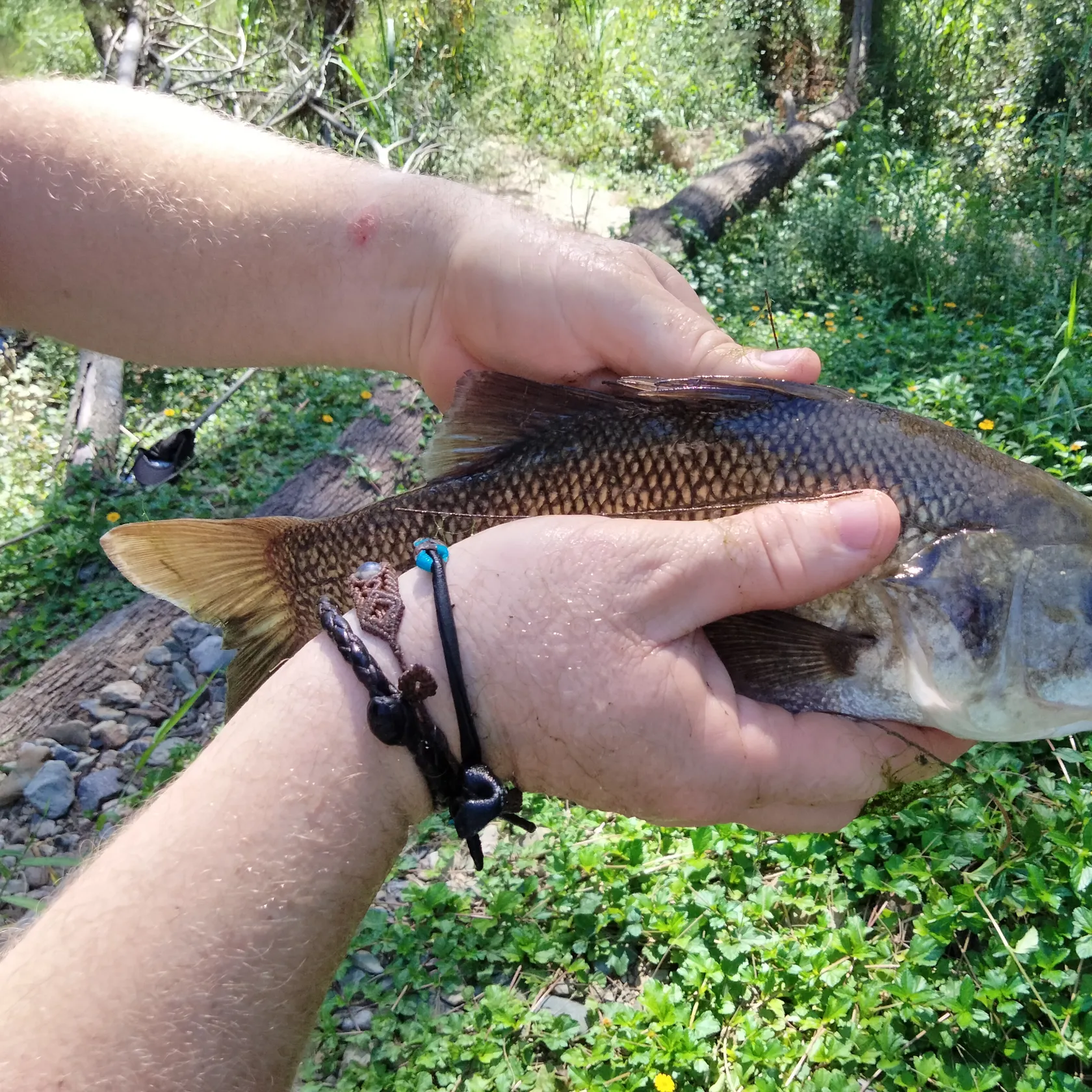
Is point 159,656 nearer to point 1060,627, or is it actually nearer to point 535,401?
point 535,401

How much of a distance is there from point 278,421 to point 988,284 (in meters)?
4.88

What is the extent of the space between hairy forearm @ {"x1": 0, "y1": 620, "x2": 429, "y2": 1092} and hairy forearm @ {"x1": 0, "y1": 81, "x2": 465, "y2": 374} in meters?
1.14

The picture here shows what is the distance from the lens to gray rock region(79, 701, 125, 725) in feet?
12.1

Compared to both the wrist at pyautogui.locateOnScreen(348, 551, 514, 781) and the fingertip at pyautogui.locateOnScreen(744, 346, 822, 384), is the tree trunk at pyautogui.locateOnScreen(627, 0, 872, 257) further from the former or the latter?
the wrist at pyautogui.locateOnScreen(348, 551, 514, 781)

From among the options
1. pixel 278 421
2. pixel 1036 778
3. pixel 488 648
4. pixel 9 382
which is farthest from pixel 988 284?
pixel 9 382

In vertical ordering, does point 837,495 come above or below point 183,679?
above

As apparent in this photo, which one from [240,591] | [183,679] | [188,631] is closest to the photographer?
[240,591]

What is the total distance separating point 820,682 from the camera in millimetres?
1864

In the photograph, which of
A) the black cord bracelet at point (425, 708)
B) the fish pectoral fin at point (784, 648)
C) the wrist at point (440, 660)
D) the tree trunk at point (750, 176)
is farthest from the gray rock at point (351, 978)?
the tree trunk at point (750, 176)

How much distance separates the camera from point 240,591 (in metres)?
2.19

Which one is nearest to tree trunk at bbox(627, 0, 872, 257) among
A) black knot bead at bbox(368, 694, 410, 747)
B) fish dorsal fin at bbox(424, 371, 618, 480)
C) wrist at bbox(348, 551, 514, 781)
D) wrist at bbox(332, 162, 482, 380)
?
wrist at bbox(332, 162, 482, 380)

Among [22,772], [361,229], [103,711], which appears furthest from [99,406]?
[361,229]

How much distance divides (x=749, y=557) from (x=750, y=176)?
853 cm

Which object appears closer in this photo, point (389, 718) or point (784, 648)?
point (389, 718)
